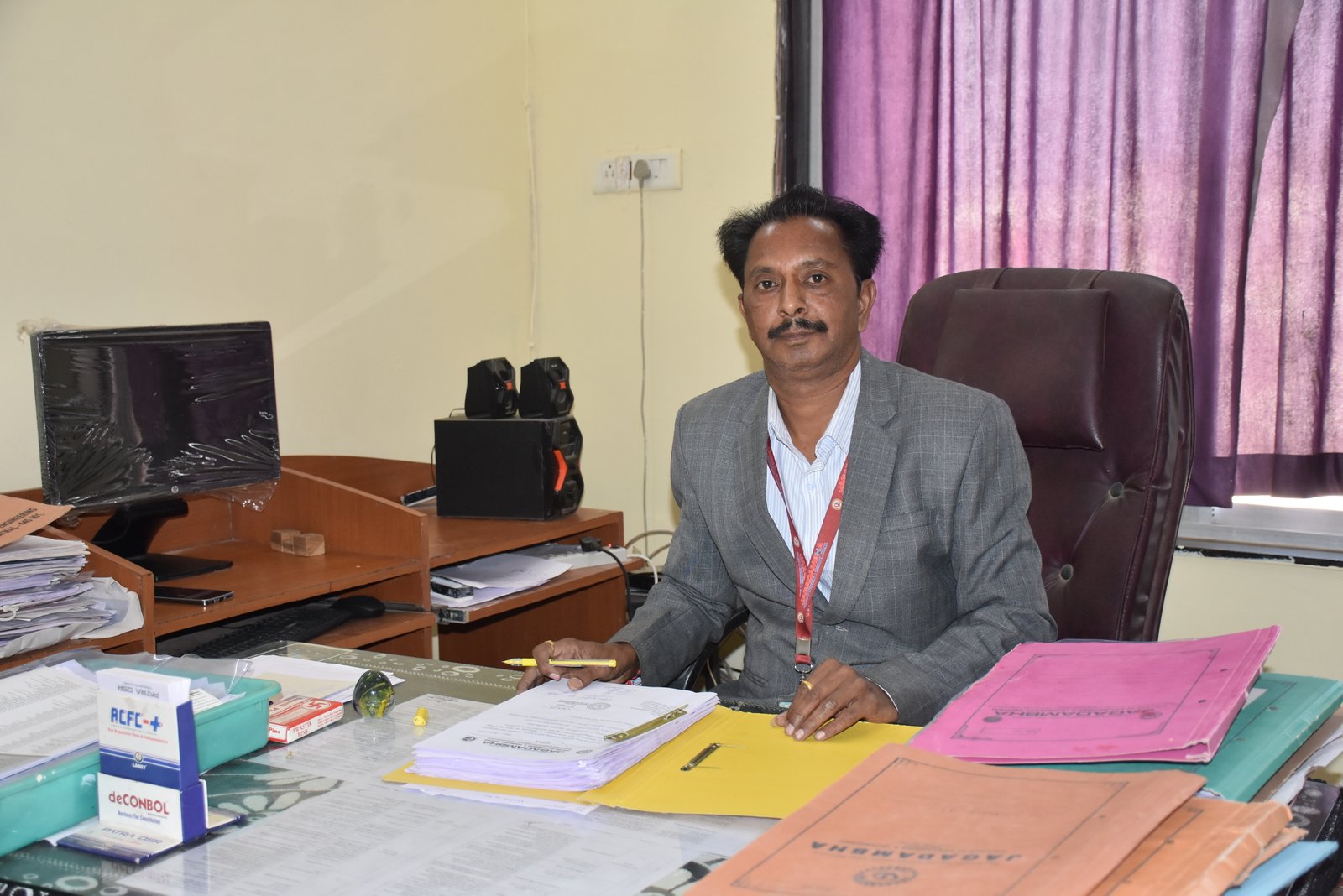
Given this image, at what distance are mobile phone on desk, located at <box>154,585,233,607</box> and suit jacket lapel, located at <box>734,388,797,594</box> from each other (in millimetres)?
891

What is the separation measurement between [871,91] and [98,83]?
69.3 inches

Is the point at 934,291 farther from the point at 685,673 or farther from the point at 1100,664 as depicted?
the point at 1100,664

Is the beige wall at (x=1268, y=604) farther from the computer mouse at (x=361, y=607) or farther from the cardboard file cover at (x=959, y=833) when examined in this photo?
the cardboard file cover at (x=959, y=833)

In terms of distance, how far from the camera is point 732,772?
3.64 ft

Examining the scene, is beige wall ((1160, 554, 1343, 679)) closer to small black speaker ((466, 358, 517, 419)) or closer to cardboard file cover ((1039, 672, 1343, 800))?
cardboard file cover ((1039, 672, 1343, 800))

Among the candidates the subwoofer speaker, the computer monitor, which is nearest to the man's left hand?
the computer monitor

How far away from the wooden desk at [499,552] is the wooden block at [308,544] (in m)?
0.22

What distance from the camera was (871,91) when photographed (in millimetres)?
2979

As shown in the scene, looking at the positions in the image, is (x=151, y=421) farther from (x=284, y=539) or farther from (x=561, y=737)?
(x=561, y=737)

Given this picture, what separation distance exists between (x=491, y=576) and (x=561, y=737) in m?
1.37

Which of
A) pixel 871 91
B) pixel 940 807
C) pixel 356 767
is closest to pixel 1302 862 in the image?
pixel 940 807

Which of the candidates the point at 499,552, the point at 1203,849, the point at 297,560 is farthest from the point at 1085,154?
the point at 1203,849

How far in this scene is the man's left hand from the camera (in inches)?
47.5

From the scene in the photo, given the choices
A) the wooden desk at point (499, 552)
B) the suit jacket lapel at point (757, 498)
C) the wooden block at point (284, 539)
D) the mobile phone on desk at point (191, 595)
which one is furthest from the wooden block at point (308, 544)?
the suit jacket lapel at point (757, 498)
